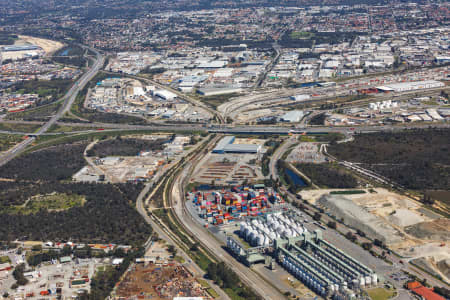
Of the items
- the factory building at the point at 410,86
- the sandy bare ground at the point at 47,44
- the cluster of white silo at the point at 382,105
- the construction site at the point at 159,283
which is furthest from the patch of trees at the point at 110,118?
the sandy bare ground at the point at 47,44

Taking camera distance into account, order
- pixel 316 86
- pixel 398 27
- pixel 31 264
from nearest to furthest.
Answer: pixel 31 264, pixel 316 86, pixel 398 27

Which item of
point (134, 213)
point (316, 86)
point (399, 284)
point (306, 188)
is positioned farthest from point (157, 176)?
point (316, 86)

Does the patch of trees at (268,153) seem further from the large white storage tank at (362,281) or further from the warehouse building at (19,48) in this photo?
the warehouse building at (19,48)

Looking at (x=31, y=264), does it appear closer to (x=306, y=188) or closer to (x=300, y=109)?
(x=306, y=188)

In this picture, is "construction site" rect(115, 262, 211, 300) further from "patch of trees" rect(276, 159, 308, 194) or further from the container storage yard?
"patch of trees" rect(276, 159, 308, 194)

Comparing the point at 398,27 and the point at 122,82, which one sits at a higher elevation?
the point at 398,27

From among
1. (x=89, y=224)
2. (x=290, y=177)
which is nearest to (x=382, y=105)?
(x=290, y=177)

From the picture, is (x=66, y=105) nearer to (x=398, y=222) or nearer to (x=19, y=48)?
(x=19, y=48)
